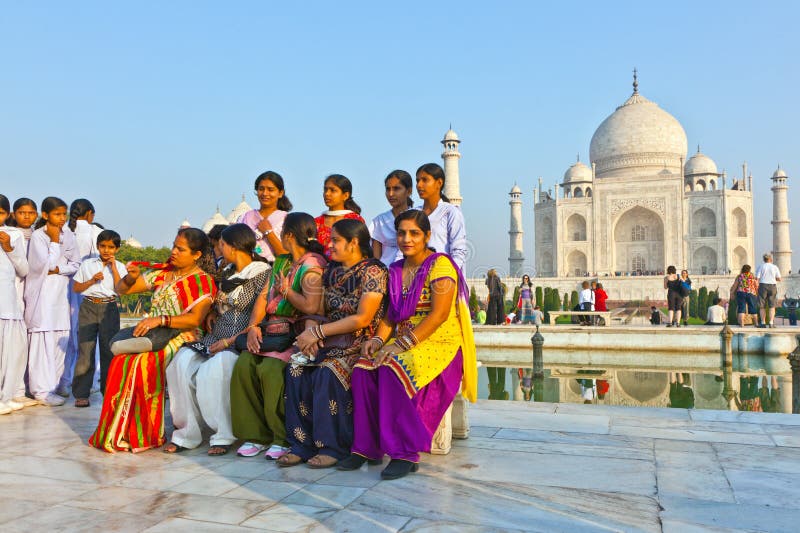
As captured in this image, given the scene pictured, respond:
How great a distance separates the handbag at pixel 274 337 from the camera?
10.8ft

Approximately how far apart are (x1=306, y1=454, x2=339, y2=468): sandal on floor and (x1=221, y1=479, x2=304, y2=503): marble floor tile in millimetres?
270

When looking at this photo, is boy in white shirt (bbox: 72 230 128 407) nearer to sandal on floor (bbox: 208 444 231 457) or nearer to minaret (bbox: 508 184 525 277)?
sandal on floor (bbox: 208 444 231 457)

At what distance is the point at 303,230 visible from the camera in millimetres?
3449

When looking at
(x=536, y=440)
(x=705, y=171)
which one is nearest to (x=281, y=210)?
(x=536, y=440)

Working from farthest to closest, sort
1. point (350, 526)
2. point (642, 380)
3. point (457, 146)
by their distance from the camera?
1. point (457, 146)
2. point (642, 380)
3. point (350, 526)

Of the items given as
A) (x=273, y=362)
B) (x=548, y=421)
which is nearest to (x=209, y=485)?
(x=273, y=362)

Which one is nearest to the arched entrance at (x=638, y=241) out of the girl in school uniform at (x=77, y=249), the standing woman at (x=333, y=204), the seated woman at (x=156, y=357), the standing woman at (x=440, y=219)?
the girl in school uniform at (x=77, y=249)

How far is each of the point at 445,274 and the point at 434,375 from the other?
480mm

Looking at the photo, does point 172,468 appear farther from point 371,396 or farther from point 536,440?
point 536,440

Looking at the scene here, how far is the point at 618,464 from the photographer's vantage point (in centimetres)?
293

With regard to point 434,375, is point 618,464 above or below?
below

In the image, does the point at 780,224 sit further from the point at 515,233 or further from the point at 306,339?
the point at 306,339

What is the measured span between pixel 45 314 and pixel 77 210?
3.25ft

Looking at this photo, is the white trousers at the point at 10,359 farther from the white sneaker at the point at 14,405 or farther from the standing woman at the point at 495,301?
the standing woman at the point at 495,301
